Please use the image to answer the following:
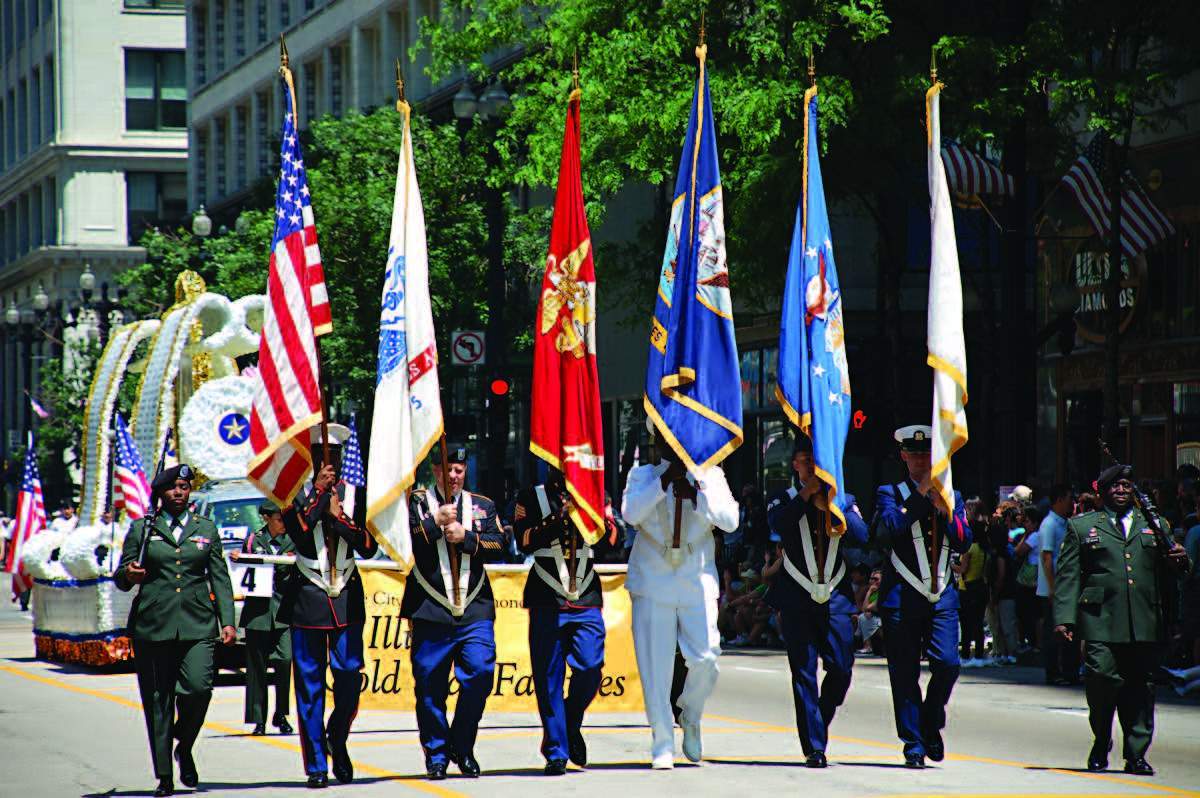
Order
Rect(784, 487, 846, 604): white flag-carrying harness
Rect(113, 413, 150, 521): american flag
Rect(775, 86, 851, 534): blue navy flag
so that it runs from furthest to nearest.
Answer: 1. Rect(113, 413, 150, 521): american flag
2. Rect(775, 86, 851, 534): blue navy flag
3. Rect(784, 487, 846, 604): white flag-carrying harness

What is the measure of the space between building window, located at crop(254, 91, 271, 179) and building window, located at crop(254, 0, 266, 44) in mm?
1718

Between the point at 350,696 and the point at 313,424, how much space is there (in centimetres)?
169

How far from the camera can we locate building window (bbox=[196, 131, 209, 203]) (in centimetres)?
6888

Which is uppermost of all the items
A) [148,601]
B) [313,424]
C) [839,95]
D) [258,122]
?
[258,122]

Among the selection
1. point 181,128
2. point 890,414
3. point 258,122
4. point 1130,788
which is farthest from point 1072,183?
point 181,128

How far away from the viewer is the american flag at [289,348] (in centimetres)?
1237

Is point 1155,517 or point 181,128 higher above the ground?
point 181,128

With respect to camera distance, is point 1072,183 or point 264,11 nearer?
point 1072,183

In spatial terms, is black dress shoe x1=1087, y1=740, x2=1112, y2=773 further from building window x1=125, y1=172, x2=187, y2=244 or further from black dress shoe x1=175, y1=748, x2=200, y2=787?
building window x1=125, y1=172, x2=187, y2=244

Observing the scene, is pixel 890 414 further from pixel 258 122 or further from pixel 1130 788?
pixel 258 122

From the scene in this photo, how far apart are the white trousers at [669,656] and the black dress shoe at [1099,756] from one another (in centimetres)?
244

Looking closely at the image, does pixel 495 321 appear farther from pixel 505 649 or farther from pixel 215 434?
pixel 505 649

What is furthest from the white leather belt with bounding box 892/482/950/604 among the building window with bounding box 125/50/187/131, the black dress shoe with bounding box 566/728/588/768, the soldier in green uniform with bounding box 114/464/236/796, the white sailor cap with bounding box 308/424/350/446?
the building window with bounding box 125/50/187/131

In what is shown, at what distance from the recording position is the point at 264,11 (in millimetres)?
62062
